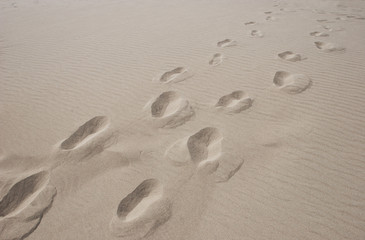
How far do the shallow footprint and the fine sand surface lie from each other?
0.01 meters

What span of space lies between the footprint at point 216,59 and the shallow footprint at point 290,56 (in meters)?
0.84

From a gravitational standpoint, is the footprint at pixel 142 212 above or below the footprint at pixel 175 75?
below

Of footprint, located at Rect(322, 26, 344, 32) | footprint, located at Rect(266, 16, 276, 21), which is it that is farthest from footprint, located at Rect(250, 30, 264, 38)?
footprint, located at Rect(322, 26, 344, 32)

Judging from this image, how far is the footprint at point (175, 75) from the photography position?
2715mm

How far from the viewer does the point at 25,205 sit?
4.61ft

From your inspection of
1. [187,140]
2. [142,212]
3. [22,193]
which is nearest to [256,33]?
[187,140]

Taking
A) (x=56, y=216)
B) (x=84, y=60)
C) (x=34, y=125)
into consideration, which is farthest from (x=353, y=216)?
(x=84, y=60)

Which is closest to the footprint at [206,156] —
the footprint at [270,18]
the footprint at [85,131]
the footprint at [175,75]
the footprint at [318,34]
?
the footprint at [85,131]

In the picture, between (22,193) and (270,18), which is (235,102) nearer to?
(22,193)

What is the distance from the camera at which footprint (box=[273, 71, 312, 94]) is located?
7.78 ft

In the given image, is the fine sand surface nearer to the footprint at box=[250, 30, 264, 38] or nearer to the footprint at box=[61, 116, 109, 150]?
the footprint at box=[61, 116, 109, 150]

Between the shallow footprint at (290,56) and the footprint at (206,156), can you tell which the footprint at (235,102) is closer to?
the footprint at (206,156)

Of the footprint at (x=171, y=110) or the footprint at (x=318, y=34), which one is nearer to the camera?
the footprint at (x=171, y=110)

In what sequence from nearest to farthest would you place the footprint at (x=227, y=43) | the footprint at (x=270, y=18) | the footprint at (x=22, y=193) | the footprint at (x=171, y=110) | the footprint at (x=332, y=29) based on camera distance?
the footprint at (x=22, y=193) → the footprint at (x=171, y=110) → the footprint at (x=227, y=43) → the footprint at (x=332, y=29) → the footprint at (x=270, y=18)
